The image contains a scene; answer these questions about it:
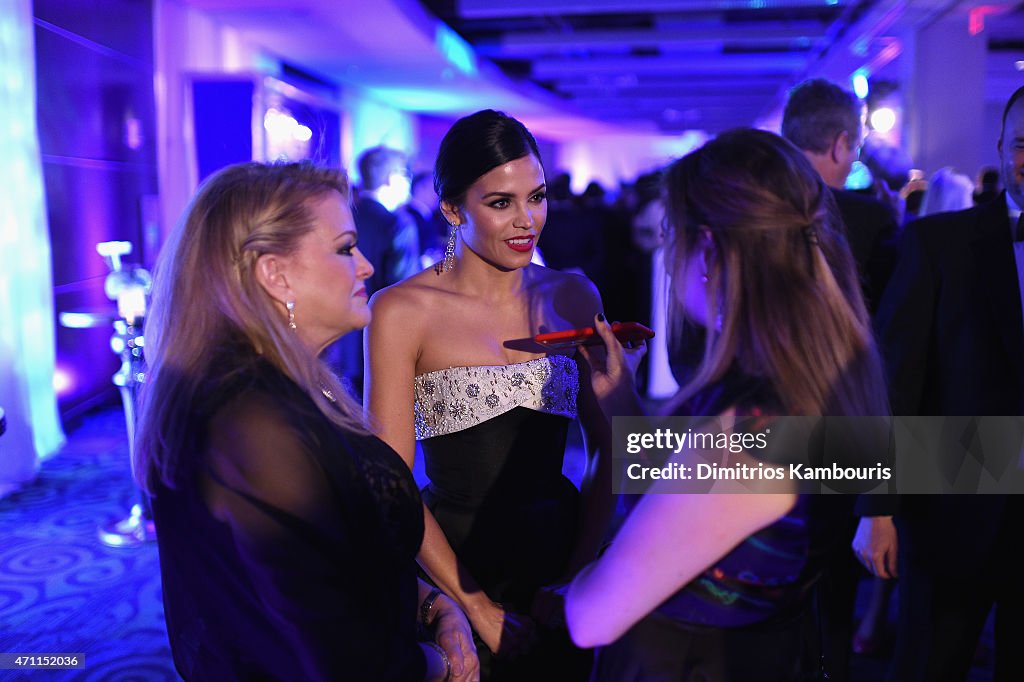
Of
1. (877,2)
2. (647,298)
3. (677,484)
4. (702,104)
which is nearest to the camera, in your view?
(677,484)

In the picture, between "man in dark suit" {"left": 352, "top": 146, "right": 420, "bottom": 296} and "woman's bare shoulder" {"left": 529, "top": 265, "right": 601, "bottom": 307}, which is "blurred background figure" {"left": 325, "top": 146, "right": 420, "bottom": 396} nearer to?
"man in dark suit" {"left": 352, "top": 146, "right": 420, "bottom": 296}

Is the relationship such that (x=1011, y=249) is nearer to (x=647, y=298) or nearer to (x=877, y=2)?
(x=647, y=298)

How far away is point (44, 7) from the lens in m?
4.92

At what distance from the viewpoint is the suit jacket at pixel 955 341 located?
1.62m

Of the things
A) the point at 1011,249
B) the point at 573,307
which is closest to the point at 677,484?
the point at 573,307

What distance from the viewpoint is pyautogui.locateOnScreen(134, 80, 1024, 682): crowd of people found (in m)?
0.95

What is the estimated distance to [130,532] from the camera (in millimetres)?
3469

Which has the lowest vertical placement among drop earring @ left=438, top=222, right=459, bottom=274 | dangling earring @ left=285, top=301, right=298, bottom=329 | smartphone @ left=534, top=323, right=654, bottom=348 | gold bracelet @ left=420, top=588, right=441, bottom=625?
gold bracelet @ left=420, top=588, right=441, bottom=625

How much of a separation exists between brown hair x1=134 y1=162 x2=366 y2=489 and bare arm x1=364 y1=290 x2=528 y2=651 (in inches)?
15.7

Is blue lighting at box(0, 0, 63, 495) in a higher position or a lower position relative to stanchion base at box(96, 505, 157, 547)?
higher

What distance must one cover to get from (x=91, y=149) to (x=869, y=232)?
524cm

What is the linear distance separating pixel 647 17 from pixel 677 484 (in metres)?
9.50
